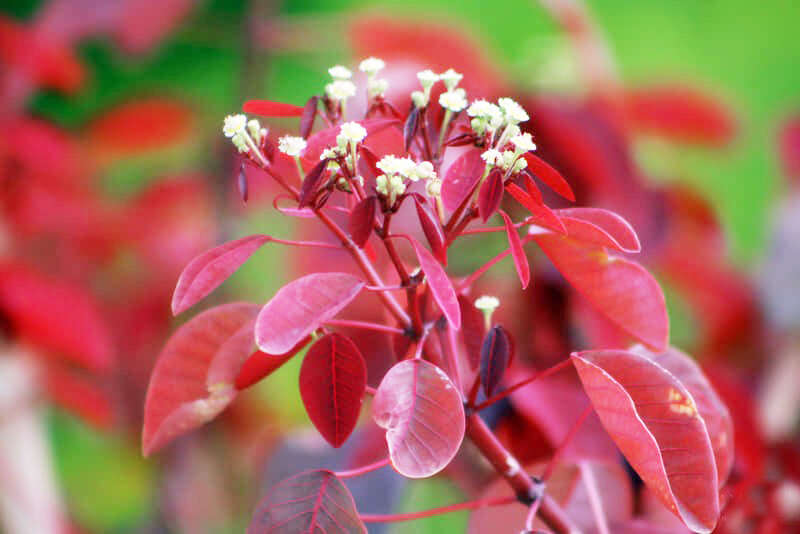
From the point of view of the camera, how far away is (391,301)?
0.31 meters

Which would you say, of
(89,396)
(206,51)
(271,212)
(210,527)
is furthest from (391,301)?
(206,51)

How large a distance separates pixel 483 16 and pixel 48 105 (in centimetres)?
80

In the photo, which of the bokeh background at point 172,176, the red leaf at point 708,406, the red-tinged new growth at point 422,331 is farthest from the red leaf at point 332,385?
the bokeh background at point 172,176

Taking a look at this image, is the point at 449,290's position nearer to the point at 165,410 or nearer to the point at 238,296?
the point at 165,410

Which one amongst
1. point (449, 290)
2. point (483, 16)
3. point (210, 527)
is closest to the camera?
point (449, 290)

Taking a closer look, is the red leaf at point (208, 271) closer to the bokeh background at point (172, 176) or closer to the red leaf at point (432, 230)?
the red leaf at point (432, 230)

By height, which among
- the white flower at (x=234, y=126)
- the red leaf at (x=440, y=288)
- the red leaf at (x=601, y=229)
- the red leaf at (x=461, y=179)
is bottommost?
the red leaf at (x=440, y=288)

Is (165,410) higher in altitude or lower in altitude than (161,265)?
higher

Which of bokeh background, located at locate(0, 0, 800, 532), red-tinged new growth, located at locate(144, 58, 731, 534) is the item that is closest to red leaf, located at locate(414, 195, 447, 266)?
red-tinged new growth, located at locate(144, 58, 731, 534)

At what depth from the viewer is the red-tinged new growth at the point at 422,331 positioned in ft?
0.89

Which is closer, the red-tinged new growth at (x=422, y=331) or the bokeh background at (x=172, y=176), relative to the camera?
the red-tinged new growth at (x=422, y=331)

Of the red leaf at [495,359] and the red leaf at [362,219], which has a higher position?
the red leaf at [362,219]

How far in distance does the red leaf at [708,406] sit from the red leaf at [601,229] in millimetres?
52

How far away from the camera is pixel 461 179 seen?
0.28 metres
